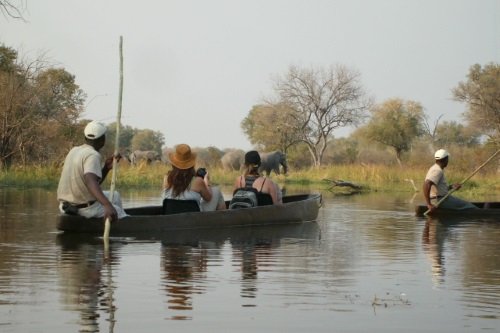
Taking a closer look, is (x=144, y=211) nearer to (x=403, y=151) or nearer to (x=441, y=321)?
(x=441, y=321)

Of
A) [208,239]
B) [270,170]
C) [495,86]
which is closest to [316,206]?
[208,239]

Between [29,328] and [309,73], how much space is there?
5760 centimetres

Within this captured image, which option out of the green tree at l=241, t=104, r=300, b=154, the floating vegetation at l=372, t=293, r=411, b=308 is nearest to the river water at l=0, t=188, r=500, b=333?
the floating vegetation at l=372, t=293, r=411, b=308

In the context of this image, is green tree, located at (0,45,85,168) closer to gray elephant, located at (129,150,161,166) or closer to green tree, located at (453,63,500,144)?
gray elephant, located at (129,150,161,166)

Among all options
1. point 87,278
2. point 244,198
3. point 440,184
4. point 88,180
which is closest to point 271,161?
point 440,184

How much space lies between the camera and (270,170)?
143 feet

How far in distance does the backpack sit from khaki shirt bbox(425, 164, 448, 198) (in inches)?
171

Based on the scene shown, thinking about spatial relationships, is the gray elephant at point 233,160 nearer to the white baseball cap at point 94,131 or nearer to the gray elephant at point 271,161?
the gray elephant at point 271,161

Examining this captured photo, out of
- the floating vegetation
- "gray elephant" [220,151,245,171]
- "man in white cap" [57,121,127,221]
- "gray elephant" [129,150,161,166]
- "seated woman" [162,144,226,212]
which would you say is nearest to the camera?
the floating vegetation

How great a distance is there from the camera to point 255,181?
1447cm

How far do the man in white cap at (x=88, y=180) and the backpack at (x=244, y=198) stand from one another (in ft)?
8.51

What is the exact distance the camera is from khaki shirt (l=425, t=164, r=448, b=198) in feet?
57.6

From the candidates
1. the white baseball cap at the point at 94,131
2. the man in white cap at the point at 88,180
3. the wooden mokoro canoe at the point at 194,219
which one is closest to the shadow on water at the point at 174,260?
the wooden mokoro canoe at the point at 194,219

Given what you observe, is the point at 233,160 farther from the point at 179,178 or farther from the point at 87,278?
the point at 87,278
